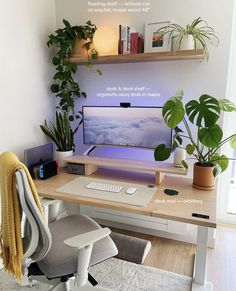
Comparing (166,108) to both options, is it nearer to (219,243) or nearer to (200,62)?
(200,62)

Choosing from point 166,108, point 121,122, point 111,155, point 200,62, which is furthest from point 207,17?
point 111,155

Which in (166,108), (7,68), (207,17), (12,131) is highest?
(207,17)

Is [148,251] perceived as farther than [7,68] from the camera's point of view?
Yes

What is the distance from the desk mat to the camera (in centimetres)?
143

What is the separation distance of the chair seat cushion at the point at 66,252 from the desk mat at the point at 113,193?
189 millimetres

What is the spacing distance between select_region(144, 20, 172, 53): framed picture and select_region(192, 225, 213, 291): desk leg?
134 cm

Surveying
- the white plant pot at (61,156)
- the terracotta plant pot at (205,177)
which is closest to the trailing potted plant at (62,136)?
the white plant pot at (61,156)

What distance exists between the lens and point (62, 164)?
6.93 ft

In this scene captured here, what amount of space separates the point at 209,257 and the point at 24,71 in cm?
215

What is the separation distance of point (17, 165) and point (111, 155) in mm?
1326

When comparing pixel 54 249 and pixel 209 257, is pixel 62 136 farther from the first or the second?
pixel 209 257

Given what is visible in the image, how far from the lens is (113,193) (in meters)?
1.54

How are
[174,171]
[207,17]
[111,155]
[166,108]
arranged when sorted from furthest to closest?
1. [111,155]
2. [207,17]
3. [174,171]
4. [166,108]

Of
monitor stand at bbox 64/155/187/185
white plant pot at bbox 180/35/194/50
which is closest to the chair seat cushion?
monitor stand at bbox 64/155/187/185
